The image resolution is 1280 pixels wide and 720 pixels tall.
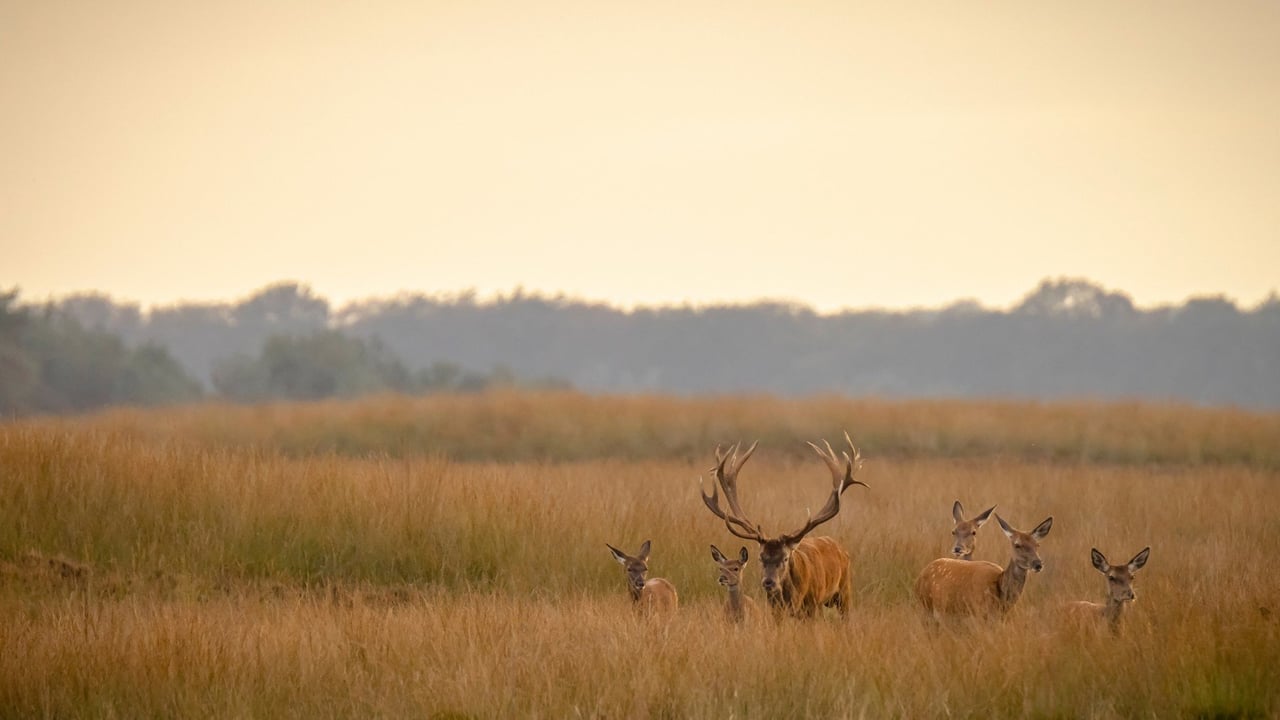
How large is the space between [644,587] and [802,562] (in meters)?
1.38

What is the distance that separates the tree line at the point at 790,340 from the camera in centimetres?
7325

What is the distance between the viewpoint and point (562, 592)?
11.5m

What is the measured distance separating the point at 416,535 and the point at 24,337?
40.5 metres

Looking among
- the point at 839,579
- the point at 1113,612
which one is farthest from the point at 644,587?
the point at 1113,612

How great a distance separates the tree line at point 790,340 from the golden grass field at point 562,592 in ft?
156

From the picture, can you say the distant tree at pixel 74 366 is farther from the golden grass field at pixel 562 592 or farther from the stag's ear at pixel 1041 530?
the stag's ear at pixel 1041 530

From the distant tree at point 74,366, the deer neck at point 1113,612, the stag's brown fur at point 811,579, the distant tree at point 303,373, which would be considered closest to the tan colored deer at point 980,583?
the deer neck at point 1113,612

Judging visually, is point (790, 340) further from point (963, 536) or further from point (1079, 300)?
point (963, 536)

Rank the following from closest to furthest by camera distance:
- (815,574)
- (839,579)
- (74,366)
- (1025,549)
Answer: (1025,549) → (815,574) → (839,579) → (74,366)

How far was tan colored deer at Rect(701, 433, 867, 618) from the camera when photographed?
9.30 m

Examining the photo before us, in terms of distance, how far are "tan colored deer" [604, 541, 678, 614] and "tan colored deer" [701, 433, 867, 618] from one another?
0.78 m

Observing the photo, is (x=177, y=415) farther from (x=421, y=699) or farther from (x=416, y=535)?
(x=421, y=699)

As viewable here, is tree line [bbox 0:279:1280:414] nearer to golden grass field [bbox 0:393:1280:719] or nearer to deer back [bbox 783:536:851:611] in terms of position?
golden grass field [bbox 0:393:1280:719]

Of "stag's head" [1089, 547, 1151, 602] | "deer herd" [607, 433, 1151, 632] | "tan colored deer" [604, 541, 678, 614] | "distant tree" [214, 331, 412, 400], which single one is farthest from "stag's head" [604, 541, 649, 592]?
"distant tree" [214, 331, 412, 400]
